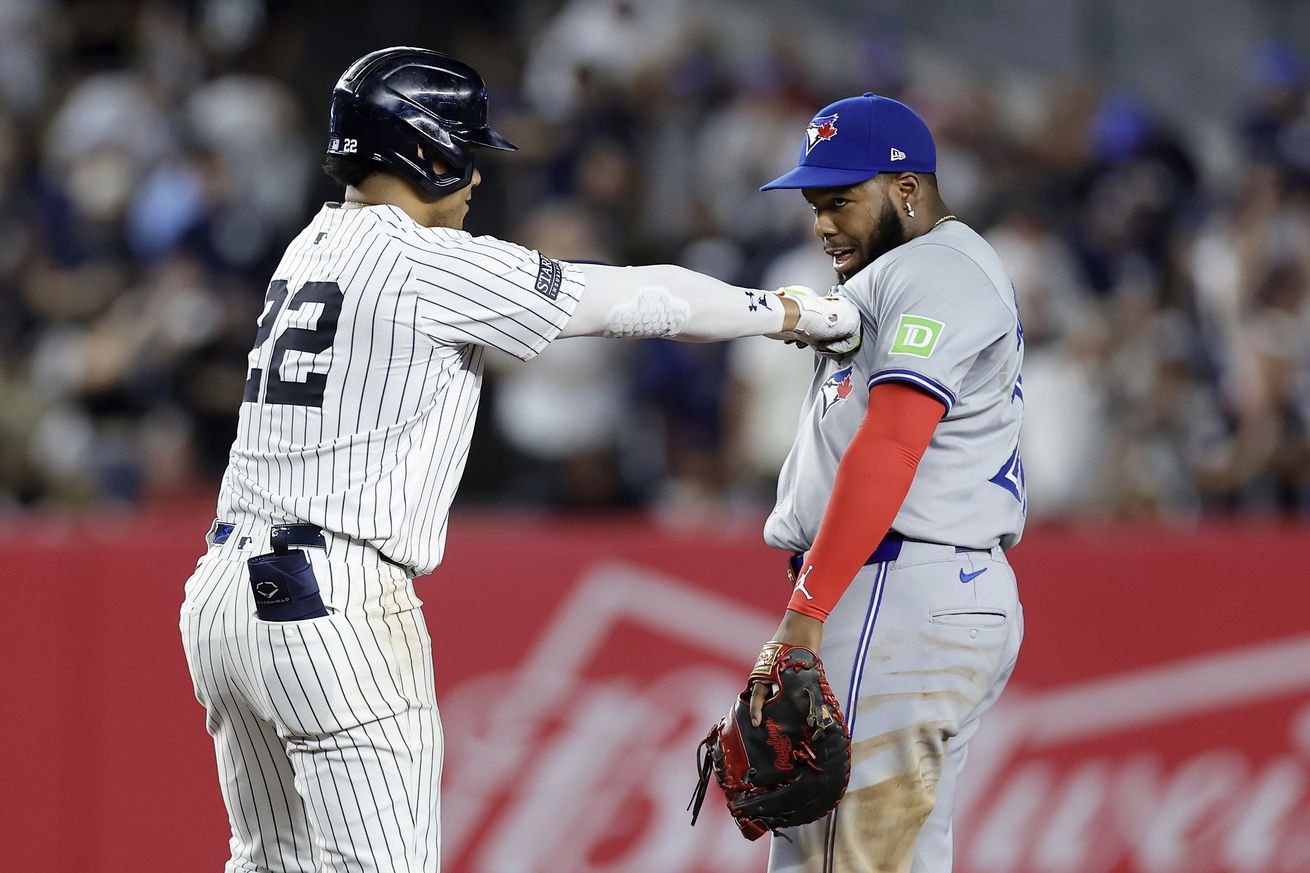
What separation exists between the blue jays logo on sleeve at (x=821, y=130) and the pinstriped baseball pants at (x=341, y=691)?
143cm

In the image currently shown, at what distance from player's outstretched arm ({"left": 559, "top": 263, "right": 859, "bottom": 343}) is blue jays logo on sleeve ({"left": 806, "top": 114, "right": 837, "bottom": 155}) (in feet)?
1.24

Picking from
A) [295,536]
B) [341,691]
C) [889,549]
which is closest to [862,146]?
[889,549]

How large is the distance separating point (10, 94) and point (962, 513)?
32.6 feet

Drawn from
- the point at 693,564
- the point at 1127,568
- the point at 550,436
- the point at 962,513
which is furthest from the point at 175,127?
the point at 962,513

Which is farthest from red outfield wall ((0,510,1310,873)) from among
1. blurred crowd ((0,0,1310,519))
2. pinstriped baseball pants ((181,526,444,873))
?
pinstriped baseball pants ((181,526,444,873))

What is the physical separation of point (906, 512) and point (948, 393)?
1.05 ft

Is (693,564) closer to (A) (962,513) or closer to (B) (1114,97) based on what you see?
(A) (962,513)

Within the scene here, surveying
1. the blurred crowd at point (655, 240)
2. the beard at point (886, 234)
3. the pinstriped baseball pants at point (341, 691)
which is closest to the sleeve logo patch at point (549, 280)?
the pinstriped baseball pants at point (341, 691)

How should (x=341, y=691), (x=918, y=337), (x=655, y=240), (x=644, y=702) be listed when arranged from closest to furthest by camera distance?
1. (x=341, y=691)
2. (x=918, y=337)
3. (x=644, y=702)
4. (x=655, y=240)

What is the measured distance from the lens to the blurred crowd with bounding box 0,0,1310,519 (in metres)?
8.84

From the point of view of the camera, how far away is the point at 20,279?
34.4 ft

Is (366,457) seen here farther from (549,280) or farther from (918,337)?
(918,337)

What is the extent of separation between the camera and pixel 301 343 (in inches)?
155

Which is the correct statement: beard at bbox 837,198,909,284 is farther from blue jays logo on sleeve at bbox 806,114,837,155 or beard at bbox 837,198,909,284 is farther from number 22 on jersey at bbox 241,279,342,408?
number 22 on jersey at bbox 241,279,342,408
